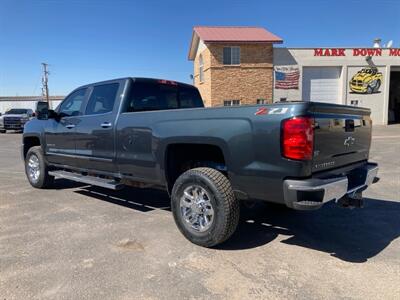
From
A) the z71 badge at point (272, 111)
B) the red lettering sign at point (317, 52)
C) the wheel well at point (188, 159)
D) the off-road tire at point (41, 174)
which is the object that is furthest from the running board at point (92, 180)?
the red lettering sign at point (317, 52)

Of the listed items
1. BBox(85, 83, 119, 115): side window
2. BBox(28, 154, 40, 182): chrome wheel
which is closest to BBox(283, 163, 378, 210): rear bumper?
BBox(85, 83, 119, 115): side window

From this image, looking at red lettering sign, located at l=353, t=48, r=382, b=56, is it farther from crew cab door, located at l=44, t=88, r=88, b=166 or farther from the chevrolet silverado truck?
crew cab door, located at l=44, t=88, r=88, b=166

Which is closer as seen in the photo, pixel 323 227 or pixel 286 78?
pixel 323 227

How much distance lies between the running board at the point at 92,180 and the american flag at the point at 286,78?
22259 millimetres

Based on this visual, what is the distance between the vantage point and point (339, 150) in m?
3.99

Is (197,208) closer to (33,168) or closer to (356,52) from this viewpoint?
(33,168)

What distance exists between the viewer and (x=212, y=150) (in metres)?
4.43

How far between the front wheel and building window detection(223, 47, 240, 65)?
22.9 meters

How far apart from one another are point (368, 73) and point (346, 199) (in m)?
27.2

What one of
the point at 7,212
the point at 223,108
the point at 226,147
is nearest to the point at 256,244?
the point at 226,147

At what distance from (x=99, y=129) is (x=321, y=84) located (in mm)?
25398

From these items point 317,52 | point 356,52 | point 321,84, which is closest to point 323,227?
point 317,52

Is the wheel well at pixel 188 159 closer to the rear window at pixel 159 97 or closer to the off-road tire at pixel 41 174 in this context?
the rear window at pixel 159 97

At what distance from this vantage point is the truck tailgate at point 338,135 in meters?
3.57
